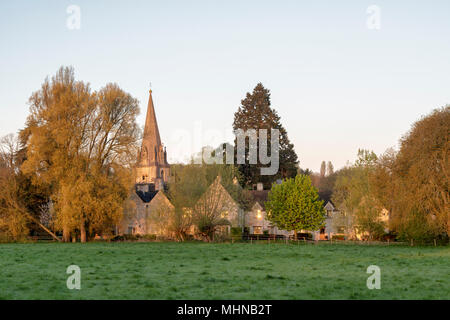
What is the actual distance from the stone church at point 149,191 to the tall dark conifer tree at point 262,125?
559 inches

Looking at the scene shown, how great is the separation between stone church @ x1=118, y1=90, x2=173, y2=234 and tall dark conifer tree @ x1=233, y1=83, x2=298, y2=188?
14209 mm

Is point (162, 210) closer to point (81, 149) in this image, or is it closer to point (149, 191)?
point (81, 149)

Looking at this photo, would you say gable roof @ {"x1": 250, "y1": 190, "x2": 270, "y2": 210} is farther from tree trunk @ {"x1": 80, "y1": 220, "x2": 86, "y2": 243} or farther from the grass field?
the grass field

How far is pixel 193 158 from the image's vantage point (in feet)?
212

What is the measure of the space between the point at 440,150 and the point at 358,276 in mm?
30636

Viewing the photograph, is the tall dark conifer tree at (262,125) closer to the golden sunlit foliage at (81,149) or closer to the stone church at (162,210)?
the stone church at (162,210)

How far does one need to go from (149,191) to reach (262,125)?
72.7ft

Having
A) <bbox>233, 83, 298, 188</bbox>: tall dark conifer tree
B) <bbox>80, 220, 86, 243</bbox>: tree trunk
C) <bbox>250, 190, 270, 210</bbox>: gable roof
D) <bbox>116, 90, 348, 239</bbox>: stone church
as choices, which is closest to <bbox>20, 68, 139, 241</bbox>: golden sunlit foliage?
<bbox>80, 220, 86, 243</bbox>: tree trunk

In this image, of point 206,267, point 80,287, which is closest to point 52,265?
point 206,267

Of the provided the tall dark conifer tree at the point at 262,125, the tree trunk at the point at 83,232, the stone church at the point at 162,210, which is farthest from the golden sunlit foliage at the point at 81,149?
the tall dark conifer tree at the point at 262,125

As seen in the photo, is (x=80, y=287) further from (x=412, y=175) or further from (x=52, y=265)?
(x=412, y=175)

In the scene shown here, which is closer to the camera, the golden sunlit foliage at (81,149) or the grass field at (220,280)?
the grass field at (220,280)

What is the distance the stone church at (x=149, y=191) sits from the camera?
62.1m

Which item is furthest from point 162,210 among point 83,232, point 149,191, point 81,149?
point 149,191
